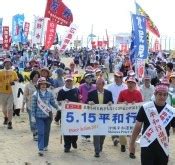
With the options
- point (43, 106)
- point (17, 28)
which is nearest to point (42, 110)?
point (43, 106)

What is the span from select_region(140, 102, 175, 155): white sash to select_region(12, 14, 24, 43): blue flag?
1476 inches

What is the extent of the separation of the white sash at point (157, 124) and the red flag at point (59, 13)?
14.7 m

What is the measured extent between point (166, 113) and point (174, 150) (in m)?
4.95

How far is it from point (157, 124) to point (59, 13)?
15321 mm

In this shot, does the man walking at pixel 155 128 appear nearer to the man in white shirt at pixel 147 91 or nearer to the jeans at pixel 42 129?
the jeans at pixel 42 129

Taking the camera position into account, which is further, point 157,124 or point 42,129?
point 42,129

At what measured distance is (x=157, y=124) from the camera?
6000 mm

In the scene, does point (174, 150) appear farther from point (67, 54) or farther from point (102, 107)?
point (67, 54)

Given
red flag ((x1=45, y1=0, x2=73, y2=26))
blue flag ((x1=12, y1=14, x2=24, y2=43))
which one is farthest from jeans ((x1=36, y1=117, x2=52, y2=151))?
blue flag ((x1=12, y1=14, x2=24, y2=43))

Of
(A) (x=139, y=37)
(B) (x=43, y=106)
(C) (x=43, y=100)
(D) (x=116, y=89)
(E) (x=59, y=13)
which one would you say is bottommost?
(B) (x=43, y=106)

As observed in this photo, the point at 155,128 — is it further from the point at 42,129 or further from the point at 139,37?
the point at 139,37

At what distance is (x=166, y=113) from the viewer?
5988mm

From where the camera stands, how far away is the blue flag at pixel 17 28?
44.6 metres

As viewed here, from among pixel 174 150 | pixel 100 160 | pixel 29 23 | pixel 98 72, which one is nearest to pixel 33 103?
pixel 100 160
